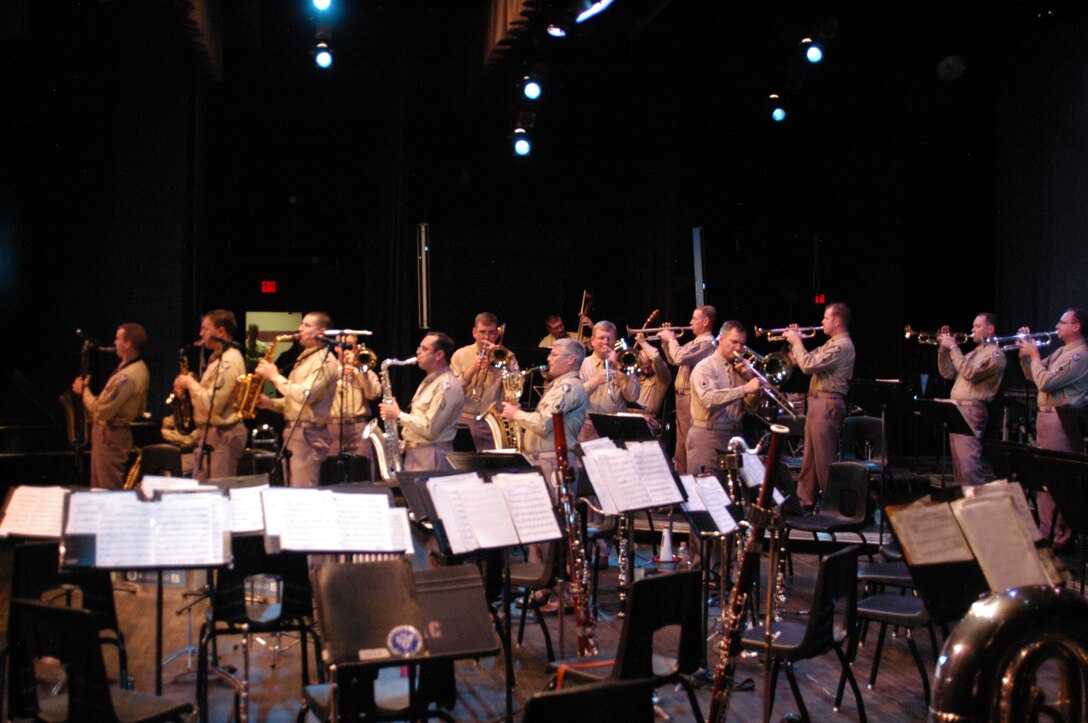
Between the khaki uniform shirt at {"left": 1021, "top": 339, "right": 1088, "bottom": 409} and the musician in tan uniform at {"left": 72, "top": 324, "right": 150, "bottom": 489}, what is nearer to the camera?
the musician in tan uniform at {"left": 72, "top": 324, "right": 150, "bottom": 489}

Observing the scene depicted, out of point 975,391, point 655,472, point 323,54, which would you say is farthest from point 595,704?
point 323,54

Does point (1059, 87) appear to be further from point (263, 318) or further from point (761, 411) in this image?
point (263, 318)

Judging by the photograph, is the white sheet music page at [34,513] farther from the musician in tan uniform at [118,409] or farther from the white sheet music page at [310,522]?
the musician in tan uniform at [118,409]

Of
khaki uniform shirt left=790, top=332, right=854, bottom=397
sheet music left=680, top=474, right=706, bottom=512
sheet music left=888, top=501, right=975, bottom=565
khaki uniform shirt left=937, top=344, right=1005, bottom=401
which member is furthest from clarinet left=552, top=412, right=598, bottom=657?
khaki uniform shirt left=937, top=344, right=1005, bottom=401

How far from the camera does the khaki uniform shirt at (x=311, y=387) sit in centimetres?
756

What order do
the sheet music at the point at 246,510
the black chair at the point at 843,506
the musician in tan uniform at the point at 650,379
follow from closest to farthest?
the sheet music at the point at 246,510
the black chair at the point at 843,506
the musician in tan uniform at the point at 650,379

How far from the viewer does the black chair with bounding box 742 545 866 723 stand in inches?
163

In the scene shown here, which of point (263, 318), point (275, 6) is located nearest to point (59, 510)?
point (275, 6)

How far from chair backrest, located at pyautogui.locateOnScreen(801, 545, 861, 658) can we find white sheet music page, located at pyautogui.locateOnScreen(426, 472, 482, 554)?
4.61 ft

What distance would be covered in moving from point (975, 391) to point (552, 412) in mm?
4889

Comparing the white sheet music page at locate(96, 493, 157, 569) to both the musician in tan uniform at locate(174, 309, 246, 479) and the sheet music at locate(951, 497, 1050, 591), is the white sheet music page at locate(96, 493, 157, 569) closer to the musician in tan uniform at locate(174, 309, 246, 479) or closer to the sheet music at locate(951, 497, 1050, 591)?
the sheet music at locate(951, 497, 1050, 591)

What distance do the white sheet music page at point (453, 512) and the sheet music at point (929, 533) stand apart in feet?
5.11

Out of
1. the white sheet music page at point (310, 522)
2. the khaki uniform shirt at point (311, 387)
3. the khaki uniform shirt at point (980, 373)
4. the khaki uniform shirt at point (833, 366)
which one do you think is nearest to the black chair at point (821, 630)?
the white sheet music page at point (310, 522)

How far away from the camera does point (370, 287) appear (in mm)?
13117
